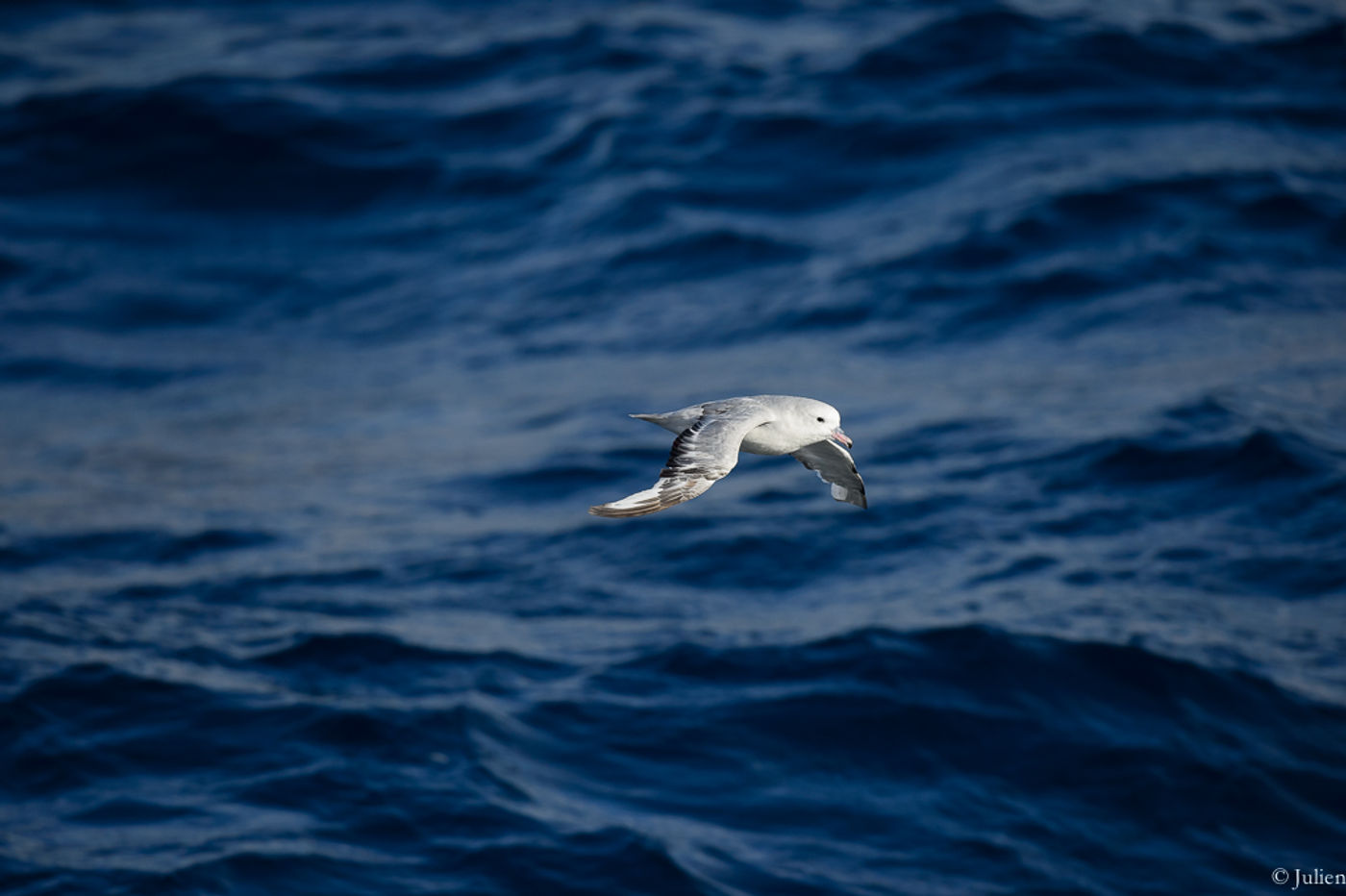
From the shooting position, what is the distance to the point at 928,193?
2139 centimetres

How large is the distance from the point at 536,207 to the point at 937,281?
6.54 metres

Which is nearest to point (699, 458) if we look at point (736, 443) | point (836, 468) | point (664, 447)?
point (736, 443)

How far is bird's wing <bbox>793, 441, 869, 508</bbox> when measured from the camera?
7820 mm

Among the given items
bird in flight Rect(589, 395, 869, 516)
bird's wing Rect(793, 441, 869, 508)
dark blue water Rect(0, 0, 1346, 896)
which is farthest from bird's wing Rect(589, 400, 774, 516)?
dark blue water Rect(0, 0, 1346, 896)

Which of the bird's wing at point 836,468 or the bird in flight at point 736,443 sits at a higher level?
the bird in flight at point 736,443

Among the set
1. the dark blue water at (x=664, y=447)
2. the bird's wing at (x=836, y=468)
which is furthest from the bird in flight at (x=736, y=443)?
the dark blue water at (x=664, y=447)

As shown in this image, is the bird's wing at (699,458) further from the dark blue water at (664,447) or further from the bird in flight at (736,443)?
the dark blue water at (664,447)

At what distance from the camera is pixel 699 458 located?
6223 mm

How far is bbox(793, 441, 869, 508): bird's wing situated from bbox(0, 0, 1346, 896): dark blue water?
4852 mm

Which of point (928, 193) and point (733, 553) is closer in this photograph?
point (733, 553)

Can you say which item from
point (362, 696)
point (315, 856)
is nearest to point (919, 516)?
point (362, 696)

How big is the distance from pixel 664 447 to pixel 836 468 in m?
10.5

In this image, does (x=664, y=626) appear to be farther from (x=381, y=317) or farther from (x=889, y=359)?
(x=381, y=317)

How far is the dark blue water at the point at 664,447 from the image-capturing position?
12914 mm
